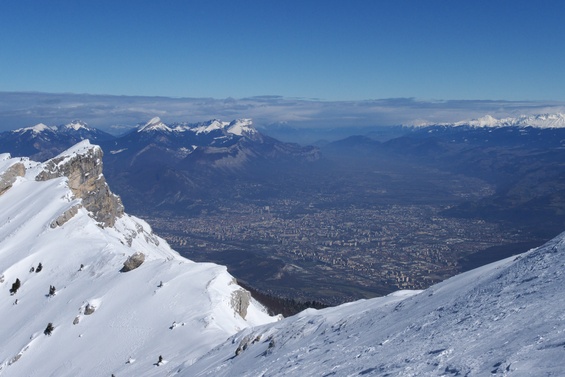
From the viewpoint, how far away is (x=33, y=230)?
303 ft

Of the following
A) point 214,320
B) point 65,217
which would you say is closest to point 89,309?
point 214,320

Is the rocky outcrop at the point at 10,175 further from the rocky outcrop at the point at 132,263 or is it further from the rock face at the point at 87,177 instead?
the rocky outcrop at the point at 132,263

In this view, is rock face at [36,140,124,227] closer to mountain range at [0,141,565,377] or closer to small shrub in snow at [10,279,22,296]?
mountain range at [0,141,565,377]

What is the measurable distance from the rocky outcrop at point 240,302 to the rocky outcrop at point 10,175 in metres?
80.1

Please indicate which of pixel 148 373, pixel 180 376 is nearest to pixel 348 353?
pixel 180 376

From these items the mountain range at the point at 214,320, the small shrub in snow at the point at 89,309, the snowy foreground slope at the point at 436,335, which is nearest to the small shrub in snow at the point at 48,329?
the mountain range at the point at 214,320

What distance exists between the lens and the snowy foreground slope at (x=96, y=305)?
49688mm

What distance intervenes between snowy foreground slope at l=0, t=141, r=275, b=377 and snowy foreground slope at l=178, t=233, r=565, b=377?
1014 cm

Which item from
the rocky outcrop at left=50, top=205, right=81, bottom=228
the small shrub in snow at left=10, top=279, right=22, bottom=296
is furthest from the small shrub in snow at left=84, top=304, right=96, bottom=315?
the rocky outcrop at left=50, top=205, right=81, bottom=228

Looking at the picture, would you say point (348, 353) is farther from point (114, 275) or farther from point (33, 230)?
point (33, 230)

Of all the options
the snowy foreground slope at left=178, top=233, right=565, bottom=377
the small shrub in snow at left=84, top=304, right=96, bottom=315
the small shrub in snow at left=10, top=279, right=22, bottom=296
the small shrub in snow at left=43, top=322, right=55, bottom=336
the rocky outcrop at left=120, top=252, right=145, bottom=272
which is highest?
the snowy foreground slope at left=178, top=233, right=565, bottom=377

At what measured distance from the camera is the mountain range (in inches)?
877

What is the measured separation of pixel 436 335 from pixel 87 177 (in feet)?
396

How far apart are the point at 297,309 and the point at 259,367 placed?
303 ft
